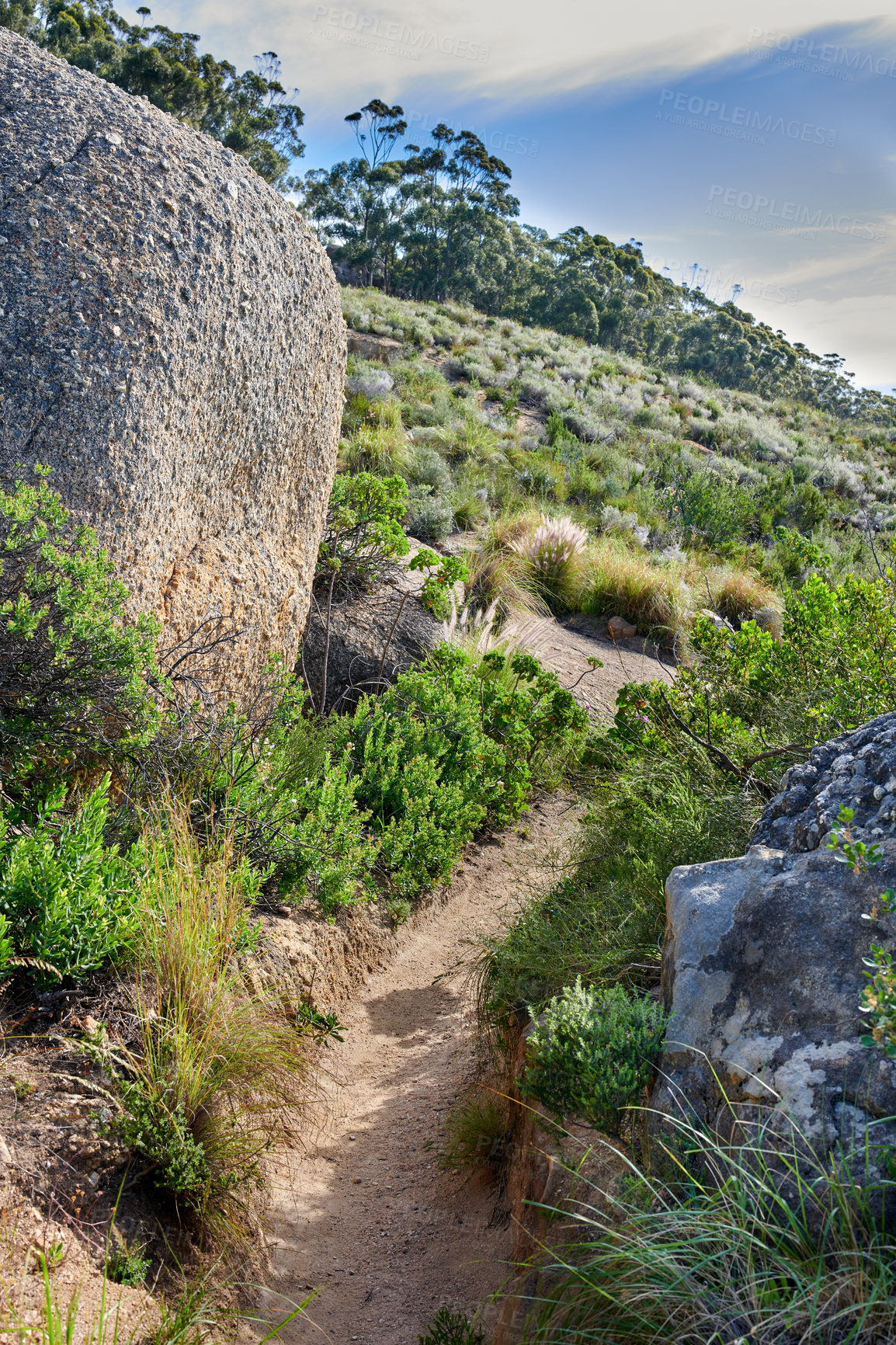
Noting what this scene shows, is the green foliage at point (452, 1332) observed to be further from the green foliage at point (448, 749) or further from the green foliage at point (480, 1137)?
the green foliage at point (448, 749)

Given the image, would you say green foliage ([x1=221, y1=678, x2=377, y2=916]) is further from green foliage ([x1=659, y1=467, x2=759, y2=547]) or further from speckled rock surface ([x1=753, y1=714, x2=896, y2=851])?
green foliage ([x1=659, y1=467, x2=759, y2=547])

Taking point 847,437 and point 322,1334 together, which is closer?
point 322,1334

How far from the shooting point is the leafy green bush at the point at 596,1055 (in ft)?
7.84

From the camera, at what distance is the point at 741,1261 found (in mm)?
1845

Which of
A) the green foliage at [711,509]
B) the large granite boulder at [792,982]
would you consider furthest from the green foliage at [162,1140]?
the green foliage at [711,509]

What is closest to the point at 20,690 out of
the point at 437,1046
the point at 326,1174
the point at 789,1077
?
the point at 326,1174

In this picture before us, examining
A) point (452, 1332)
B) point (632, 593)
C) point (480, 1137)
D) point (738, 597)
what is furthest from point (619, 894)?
point (738, 597)

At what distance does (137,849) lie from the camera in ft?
10.6

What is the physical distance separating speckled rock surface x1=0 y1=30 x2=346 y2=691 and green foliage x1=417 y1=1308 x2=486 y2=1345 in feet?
10.7

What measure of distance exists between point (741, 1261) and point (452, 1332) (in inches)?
48.4

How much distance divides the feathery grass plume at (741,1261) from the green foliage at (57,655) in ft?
8.14

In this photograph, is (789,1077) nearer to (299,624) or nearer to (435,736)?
(435,736)

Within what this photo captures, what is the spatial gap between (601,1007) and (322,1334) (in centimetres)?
142

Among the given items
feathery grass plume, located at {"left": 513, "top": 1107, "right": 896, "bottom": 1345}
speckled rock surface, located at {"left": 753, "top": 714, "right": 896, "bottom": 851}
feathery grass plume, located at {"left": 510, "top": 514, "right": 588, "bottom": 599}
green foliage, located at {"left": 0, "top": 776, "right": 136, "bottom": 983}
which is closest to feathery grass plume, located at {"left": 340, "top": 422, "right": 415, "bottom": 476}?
feathery grass plume, located at {"left": 510, "top": 514, "right": 588, "bottom": 599}
